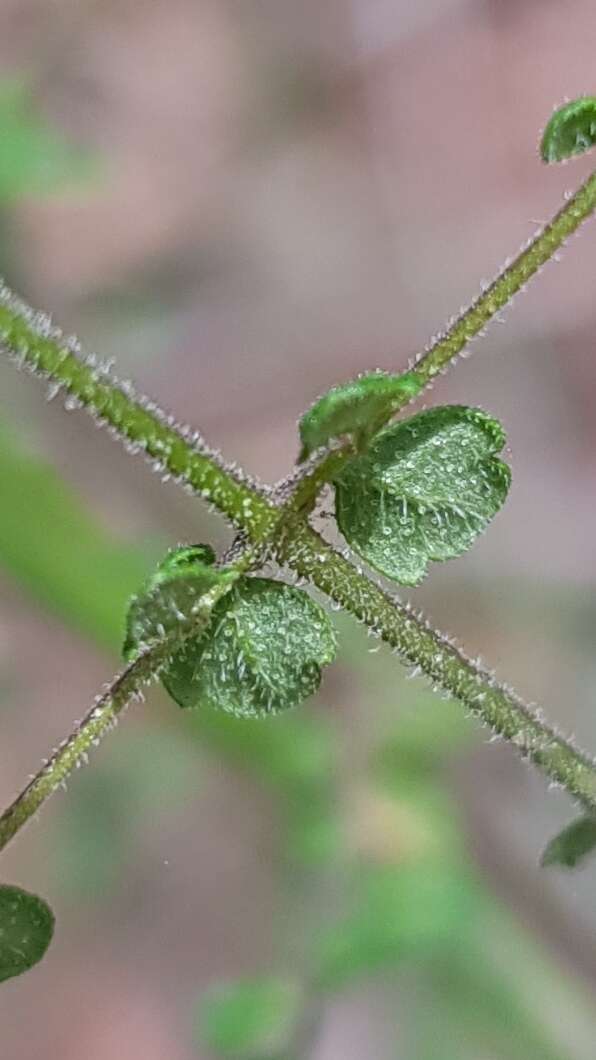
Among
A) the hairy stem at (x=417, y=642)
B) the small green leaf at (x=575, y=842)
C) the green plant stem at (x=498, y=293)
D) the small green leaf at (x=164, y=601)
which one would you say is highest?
the green plant stem at (x=498, y=293)

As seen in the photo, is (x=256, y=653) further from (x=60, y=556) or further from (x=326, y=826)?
(x=326, y=826)

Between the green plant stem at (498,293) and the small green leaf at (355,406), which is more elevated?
the green plant stem at (498,293)

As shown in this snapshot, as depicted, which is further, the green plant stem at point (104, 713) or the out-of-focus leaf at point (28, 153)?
the out-of-focus leaf at point (28, 153)

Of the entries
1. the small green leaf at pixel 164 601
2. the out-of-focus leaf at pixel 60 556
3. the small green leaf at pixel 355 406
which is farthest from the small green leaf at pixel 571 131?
the out-of-focus leaf at pixel 60 556

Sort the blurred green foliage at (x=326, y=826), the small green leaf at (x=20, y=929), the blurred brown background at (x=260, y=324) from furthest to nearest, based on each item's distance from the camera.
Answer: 1. the blurred brown background at (x=260, y=324)
2. the blurred green foliage at (x=326, y=826)
3. the small green leaf at (x=20, y=929)

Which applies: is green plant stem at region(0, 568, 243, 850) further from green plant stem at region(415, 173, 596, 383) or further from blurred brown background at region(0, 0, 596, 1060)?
blurred brown background at region(0, 0, 596, 1060)

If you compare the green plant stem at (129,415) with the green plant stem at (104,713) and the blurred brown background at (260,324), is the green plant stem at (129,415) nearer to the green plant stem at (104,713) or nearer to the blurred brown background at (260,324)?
the green plant stem at (104,713)

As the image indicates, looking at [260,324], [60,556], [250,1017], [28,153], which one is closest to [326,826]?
[250,1017]
